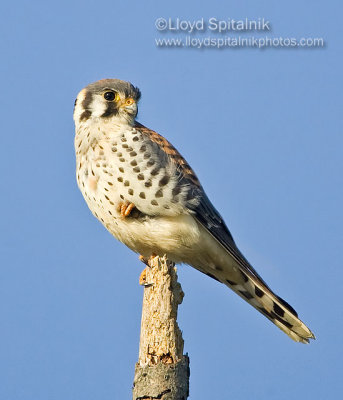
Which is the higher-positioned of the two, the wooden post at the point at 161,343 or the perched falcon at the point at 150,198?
the perched falcon at the point at 150,198

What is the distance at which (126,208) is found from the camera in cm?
554

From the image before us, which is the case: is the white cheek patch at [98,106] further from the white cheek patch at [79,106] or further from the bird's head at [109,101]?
the white cheek patch at [79,106]

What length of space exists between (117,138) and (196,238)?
917 mm

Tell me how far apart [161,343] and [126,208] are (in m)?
1.46

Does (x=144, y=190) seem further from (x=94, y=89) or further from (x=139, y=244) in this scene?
(x=94, y=89)

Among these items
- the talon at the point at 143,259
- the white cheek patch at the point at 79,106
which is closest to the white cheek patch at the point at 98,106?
the white cheek patch at the point at 79,106

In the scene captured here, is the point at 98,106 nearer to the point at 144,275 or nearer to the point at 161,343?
the point at 144,275

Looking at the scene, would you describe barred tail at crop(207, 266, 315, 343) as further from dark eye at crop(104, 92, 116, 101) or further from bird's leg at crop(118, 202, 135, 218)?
dark eye at crop(104, 92, 116, 101)

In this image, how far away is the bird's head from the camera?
597 centimetres

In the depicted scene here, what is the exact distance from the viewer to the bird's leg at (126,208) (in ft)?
18.1

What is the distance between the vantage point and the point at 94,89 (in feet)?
20.0

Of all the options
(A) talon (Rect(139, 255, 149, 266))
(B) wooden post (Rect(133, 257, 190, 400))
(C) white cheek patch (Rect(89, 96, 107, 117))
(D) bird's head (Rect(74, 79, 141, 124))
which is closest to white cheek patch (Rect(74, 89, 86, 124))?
(D) bird's head (Rect(74, 79, 141, 124))

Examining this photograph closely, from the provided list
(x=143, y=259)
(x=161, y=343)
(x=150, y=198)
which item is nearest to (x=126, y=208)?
(x=150, y=198)

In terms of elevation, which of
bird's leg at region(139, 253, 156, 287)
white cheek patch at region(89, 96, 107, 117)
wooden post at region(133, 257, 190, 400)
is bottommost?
wooden post at region(133, 257, 190, 400)
